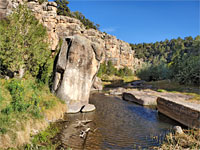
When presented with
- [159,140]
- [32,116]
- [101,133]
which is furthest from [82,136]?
[159,140]

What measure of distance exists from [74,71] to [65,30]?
56.0m

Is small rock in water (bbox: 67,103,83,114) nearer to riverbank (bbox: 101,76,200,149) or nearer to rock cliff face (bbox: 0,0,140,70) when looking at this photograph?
riverbank (bbox: 101,76,200,149)

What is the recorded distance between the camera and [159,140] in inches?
354

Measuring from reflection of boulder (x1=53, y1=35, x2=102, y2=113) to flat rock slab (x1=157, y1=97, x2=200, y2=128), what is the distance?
9161 millimetres

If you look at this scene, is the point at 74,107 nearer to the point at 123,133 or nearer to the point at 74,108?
the point at 74,108

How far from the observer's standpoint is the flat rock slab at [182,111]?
1087 cm

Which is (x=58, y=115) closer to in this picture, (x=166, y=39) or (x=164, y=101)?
(x=164, y=101)

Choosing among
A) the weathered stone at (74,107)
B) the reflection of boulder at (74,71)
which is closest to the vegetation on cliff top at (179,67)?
the reflection of boulder at (74,71)

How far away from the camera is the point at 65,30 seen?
6525 cm

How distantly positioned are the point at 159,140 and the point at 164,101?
7713mm

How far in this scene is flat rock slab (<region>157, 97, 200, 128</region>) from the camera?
35.7 ft

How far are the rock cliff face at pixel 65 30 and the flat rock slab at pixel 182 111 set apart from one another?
23.2 metres

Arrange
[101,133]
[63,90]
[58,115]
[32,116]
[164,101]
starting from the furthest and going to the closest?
[164,101], [63,90], [58,115], [101,133], [32,116]

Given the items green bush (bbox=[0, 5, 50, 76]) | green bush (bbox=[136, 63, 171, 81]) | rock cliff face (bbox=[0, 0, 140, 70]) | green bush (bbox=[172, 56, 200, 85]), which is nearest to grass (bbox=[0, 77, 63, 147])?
green bush (bbox=[0, 5, 50, 76])
